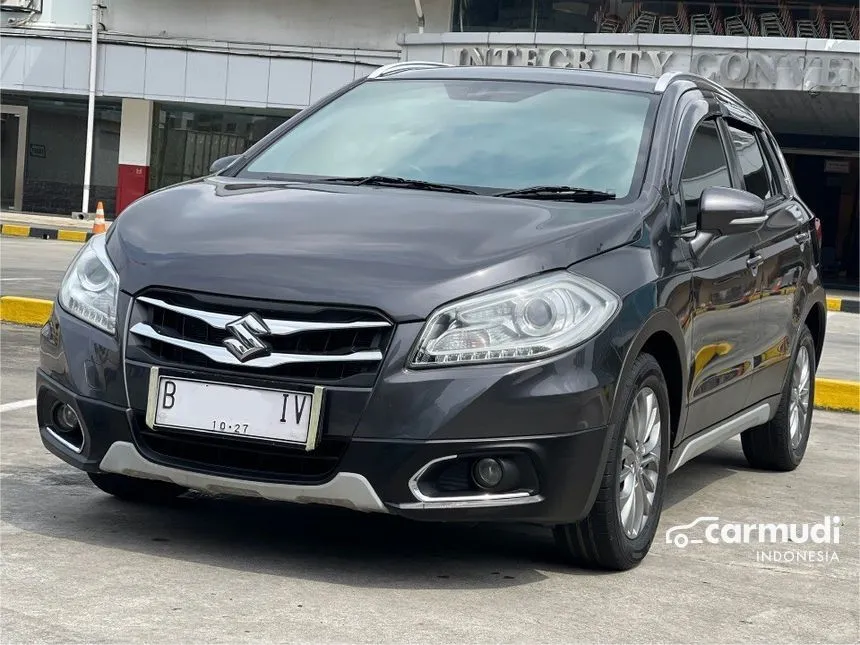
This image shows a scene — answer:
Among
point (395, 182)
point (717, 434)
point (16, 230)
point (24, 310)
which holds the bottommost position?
point (16, 230)

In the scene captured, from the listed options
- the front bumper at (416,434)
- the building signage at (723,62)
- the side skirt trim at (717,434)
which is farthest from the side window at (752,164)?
the building signage at (723,62)

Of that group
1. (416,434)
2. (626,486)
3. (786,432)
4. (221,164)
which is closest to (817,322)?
(786,432)

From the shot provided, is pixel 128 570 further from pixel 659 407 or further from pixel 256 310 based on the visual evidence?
pixel 659 407

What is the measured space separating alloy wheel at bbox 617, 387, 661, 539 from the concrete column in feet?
91.6

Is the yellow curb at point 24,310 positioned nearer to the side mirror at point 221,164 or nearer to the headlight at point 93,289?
the side mirror at point 221,164

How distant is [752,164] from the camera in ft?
19.9

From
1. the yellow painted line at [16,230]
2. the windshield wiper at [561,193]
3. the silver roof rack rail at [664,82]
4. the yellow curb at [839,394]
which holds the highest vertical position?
the silver roof rack rail at [664,82]

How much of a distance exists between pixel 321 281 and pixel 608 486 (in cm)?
102

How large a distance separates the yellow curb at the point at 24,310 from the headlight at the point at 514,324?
658 cm

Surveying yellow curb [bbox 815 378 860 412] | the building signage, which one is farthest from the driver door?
the building signage

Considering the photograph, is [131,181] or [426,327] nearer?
[426,327]

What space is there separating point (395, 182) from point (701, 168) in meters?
1.22

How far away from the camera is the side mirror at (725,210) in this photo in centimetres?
474

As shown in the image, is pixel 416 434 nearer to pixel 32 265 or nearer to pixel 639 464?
pixel 639 464
